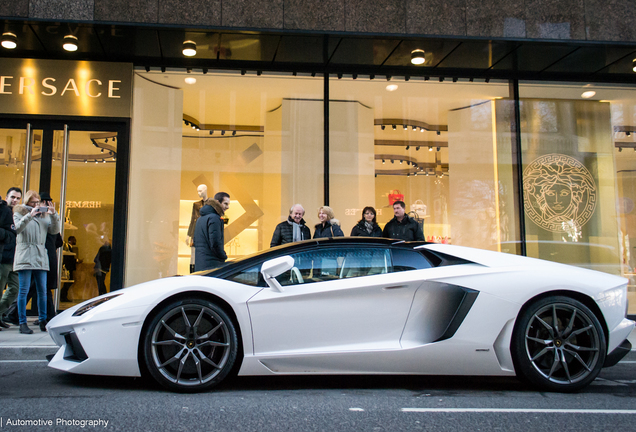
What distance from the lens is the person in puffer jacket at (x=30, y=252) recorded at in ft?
19.9

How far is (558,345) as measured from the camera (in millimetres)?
3707

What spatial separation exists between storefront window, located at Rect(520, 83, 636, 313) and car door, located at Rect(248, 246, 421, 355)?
238 inches

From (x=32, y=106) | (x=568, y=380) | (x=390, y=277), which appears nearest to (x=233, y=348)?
(x=390, y=277)

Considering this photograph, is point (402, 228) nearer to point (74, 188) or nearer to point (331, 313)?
point (331, 313)

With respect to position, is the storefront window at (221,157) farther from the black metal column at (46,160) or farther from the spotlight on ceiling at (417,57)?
the spotlight on ceiling at (417,57)

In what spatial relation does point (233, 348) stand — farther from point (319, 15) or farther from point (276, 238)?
point (319, 15)

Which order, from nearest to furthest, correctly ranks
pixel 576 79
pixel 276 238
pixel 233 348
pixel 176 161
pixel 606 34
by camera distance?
pixel 233 348 < pixel 276 238 < pixel 606 34 < pixel 176 161 < pixel 576 79

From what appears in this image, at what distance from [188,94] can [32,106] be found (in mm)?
2515

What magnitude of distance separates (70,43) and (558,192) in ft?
28.2

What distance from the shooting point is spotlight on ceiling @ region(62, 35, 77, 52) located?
7598 millimetres

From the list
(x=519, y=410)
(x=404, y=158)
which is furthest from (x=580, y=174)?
(x=519, y=410)

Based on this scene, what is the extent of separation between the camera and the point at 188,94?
29.1ft

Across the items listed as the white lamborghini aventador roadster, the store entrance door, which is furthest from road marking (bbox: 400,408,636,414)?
the store entrance door

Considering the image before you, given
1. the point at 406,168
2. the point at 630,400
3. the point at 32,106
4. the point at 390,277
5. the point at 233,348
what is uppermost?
the point at 32,106
